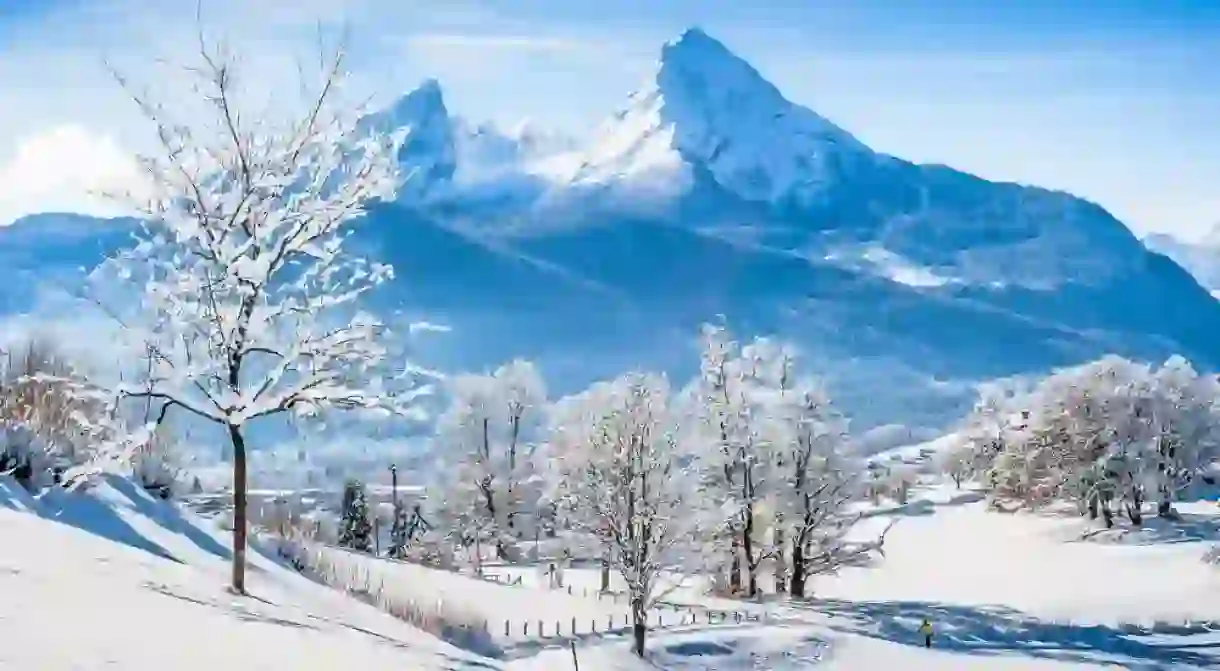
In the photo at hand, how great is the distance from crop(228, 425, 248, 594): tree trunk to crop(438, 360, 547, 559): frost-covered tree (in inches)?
1698

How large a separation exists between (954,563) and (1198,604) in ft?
62.7

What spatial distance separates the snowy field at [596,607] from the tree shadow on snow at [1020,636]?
105 millimetres

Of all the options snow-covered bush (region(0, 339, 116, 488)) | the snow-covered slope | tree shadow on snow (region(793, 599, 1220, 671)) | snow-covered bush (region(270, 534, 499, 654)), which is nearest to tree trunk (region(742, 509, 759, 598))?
tree shadow on snow (region(793, 599, 1220, 671))

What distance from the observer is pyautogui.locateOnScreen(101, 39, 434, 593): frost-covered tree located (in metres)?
13.3

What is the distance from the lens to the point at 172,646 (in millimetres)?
9719

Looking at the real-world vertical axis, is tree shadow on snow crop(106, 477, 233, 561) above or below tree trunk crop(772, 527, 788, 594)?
above

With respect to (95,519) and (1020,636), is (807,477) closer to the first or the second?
(1020,636)

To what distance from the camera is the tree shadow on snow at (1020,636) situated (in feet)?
115

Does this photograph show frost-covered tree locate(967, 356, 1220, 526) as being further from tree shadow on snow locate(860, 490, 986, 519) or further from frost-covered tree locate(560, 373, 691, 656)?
frost-covered tree locate(560, 373, 691, 656)

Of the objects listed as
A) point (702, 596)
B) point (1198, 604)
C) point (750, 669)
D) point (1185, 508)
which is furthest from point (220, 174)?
point (1185, 508)

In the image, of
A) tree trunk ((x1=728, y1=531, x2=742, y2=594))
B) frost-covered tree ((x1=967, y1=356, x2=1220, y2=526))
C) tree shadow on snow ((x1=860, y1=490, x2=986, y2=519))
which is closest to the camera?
tree trunk ((x1=728, y1=531, x2=742, y2=594))

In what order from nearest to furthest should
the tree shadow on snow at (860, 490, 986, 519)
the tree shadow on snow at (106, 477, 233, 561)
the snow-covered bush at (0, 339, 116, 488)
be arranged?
the snow-covered bush at (0, 339, 116, 488) → the tree shadow on snow at (106, 477, 233, 561) → the tree shadow on snow at (860, 490, 986, 519)

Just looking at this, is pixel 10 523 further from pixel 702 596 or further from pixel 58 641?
pixel 702 596

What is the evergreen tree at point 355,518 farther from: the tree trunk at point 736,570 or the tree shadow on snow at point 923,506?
the tree shadow on snow at point 923,506
